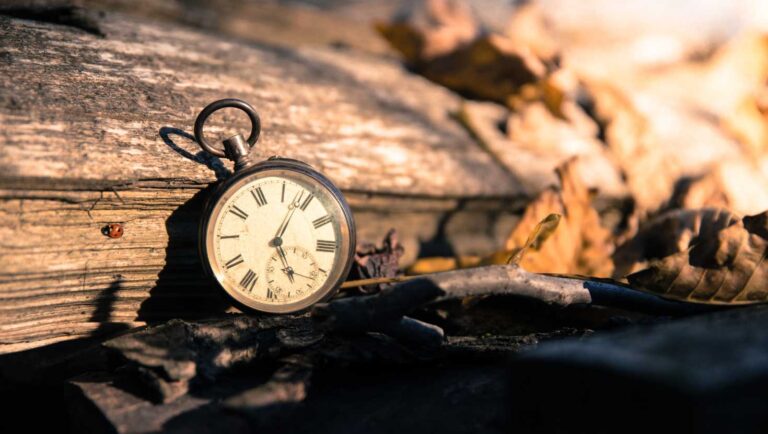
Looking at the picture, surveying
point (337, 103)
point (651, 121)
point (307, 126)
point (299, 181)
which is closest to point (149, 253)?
point (299, 181)

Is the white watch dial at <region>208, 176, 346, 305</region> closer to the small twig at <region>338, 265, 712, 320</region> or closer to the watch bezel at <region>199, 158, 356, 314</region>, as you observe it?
the watch bezel at <region>199, 158, 356, 314</region>

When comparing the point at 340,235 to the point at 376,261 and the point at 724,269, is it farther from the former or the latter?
the point at 724,269

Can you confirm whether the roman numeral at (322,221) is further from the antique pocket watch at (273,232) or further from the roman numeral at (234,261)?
the roman numeral at (234,261)

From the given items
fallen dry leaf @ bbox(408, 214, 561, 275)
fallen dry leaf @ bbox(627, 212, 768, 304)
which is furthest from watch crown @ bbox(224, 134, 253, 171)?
fallen dry leaf @ bbox(627, 212, 768, 304)

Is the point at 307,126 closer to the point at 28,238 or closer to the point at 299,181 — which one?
the point at 299,181

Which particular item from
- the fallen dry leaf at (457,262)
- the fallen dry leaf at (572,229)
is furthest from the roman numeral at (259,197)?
the fallen dry leaf at (572,229)

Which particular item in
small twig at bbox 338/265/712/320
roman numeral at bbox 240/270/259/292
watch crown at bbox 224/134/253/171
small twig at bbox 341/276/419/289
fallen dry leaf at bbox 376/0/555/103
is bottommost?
roman numeral at bbox 240/270/259/292
